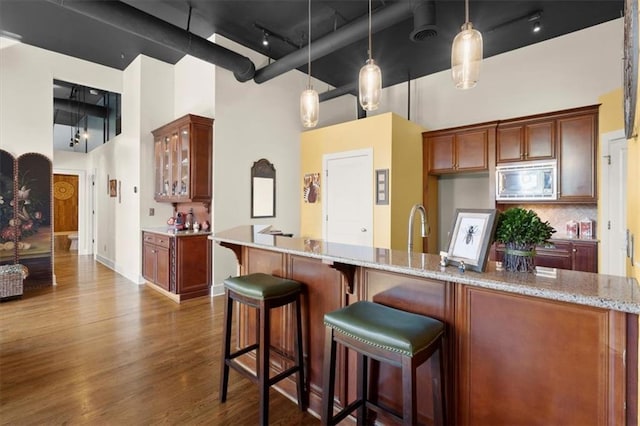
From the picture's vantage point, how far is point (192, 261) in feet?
14.3

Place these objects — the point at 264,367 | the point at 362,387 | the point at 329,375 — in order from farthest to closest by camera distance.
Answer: the point at 264,367
the point at 362,387
the point at 329,375

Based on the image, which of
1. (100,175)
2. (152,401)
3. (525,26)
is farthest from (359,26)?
(100,175)

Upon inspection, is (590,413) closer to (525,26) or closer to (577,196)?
(577,196)

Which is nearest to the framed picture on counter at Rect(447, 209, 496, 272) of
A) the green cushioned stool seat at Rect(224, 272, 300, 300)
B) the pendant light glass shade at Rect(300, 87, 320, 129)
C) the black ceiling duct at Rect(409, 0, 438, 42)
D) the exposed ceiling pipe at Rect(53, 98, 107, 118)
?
the green cushioned stool seat at Rect(224, 272, 300, 300)

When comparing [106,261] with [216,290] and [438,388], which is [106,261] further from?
[438,388]

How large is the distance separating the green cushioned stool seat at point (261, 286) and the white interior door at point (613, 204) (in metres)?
3.65

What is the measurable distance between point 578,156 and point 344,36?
315 centimetres

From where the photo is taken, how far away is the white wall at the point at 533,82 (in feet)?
13.0

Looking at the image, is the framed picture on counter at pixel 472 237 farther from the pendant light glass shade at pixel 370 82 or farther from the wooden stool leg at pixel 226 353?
the wooden stool leg at pixel 226 353

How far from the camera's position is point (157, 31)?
11.1 feet

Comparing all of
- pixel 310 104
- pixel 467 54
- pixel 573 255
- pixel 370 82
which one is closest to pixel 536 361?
pixel 467 54

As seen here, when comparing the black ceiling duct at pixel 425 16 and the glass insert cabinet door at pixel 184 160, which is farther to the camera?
the glass insert cabinet door at pixel 184 160

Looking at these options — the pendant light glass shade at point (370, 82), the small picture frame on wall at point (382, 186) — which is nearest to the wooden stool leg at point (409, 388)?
the pendant light glass shade at point (370, 82)

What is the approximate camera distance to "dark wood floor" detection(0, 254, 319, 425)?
1.97 metres
